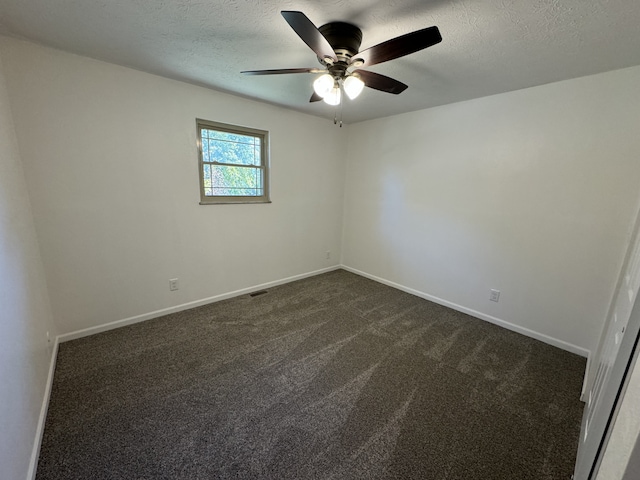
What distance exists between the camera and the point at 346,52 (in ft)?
5.04

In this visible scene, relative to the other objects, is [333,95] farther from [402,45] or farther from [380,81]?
[402,45]

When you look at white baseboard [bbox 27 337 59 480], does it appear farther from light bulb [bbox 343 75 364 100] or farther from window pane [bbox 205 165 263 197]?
light bulb [bbox 343 75 364 100]

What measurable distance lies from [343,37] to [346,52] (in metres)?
0.10

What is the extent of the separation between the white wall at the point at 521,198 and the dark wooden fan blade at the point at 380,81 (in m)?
1.50

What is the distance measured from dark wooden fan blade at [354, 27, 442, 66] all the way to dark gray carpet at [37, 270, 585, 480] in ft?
6.93

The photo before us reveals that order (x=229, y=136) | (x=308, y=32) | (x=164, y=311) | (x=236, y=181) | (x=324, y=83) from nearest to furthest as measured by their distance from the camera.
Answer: (x=308, y=32) < (x=324, y=83) < (x=164, y=311) < (x=229, y=136) < (x=236, y=181)

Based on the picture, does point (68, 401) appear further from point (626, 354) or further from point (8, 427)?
point (626, 354)

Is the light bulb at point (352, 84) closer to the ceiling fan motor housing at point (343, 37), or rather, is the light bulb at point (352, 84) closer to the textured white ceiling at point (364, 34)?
the ceiling fan motor housing at point (343, 37)

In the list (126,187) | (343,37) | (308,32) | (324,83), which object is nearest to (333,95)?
(324,83)

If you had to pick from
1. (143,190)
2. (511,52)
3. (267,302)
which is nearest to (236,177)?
(143,190)

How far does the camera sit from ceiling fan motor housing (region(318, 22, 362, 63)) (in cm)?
151

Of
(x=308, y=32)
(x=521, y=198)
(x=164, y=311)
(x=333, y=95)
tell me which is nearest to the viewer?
(x=308, y=32)

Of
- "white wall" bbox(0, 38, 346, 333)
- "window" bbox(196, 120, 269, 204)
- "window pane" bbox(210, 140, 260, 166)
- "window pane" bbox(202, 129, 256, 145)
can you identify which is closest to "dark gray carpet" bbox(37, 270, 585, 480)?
"white wall" bbox(0, 38, 346, 333)

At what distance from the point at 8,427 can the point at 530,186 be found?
379 centimetres
